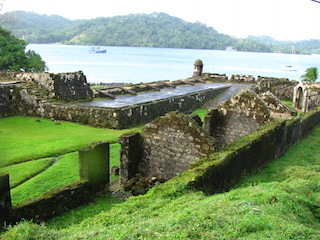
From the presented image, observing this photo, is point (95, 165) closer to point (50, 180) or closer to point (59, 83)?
point (50, 180)

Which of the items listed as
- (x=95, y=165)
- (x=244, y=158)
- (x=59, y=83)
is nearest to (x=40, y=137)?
(x=59, y=83)

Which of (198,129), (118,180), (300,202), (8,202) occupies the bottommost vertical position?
(118,180)

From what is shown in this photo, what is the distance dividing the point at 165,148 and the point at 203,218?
5.27m

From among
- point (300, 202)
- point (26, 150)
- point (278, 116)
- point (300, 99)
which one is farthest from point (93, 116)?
point (300, 99)

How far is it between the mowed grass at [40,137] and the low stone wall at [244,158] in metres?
7.26

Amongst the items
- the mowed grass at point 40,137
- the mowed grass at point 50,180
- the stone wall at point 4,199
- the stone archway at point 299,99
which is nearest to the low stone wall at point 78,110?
the mowed grass at point 40,137

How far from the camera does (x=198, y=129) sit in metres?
9.47

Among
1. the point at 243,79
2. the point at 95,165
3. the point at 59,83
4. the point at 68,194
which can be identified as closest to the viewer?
the point at 68,194

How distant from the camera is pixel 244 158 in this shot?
357 inches

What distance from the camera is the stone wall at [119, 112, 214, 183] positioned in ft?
31.4

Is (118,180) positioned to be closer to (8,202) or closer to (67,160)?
(67,160)

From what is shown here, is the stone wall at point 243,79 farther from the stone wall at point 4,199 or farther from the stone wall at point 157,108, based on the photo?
the stone wall at point 4,199

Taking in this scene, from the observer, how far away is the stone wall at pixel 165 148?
376 inches

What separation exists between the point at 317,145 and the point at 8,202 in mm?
12817
